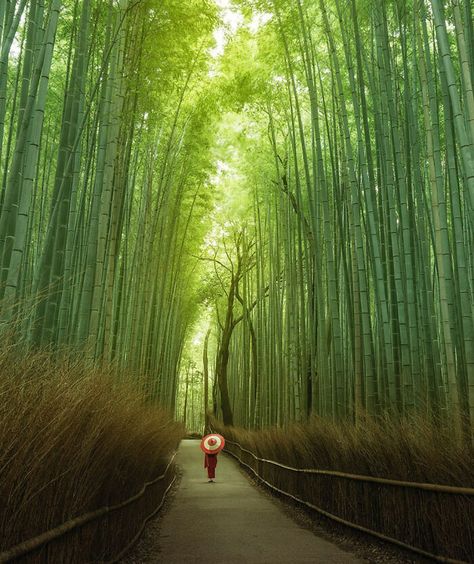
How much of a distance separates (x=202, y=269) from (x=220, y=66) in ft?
27.6

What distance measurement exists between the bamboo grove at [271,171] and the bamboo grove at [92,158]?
0.02m

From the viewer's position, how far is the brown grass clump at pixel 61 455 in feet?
5.11

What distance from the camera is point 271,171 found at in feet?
30.4

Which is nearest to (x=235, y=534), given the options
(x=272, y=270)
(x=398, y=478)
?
(x=398, y=478)

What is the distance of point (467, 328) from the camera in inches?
135

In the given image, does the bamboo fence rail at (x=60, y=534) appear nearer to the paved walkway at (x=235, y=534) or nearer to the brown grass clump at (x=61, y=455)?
the brown grass clump at (x=61, y=455)

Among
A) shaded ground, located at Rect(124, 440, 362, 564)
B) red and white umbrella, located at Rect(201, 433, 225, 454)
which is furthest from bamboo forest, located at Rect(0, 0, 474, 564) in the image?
red and white umbrella, located at Rect(201, 433, 225, 454)

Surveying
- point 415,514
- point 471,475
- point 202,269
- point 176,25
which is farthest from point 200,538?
point 202,269

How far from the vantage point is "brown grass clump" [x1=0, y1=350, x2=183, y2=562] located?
156 cm

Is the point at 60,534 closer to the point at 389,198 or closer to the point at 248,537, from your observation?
the point at 248,537

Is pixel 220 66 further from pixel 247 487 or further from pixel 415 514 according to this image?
pixel 415 514

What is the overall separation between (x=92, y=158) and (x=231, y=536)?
3392 mm

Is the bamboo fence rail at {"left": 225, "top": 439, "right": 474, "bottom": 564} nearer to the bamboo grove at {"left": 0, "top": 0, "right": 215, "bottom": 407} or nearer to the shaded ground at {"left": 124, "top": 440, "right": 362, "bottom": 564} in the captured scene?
the shaded ground at {"left": 124, "top": 440, "right": 362, "bottom": 564}

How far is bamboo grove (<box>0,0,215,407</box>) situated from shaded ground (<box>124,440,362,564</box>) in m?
1.30
